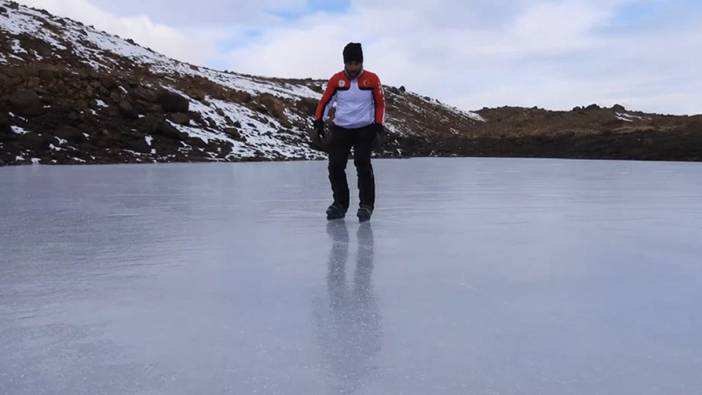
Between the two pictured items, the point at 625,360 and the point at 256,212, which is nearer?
the point at 625,360

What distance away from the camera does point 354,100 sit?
511 cm

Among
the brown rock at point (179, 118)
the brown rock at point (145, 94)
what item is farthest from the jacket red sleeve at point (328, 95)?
the brown rock at point (145, 94)

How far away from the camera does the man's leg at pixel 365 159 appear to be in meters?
5.19

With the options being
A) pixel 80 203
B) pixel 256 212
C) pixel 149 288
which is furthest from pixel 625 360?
pixel 80 203

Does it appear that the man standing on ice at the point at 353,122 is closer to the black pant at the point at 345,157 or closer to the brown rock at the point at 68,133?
the black pant at the point at 345,157

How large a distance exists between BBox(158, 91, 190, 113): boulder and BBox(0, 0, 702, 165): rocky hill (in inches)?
1.7

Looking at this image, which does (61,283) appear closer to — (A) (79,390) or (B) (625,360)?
(A) (79,390)

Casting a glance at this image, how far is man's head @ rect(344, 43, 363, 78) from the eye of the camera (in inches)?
191

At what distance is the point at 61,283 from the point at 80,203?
3.82 m

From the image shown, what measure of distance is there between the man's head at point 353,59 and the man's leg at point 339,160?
52 cm

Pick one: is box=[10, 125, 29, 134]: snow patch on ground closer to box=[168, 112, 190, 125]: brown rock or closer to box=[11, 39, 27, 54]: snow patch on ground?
box=[168, 112, 190, 125]: brown rock

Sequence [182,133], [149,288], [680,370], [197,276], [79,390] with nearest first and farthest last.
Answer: [79,390]
[680,370]
[149,288]
[197,276]
[182,133]

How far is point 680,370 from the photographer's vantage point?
1.64m

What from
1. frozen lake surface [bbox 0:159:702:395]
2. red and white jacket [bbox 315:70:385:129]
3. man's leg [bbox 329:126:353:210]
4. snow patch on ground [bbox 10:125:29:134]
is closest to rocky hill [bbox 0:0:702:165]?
snow patch on ground [bbox 10:125:29:134]
